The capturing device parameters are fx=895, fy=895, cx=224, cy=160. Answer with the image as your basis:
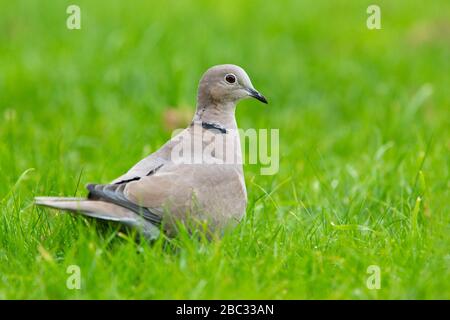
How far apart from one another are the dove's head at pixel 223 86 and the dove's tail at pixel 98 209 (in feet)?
3.27

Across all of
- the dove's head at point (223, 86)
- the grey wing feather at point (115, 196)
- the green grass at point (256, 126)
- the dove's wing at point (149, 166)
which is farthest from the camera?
the dove's head at point (223, 86)

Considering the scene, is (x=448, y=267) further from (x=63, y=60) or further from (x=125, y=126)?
(x=63, y=60)

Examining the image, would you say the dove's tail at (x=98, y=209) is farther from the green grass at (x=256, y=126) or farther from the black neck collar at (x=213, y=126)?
the black neck collar at (x=213, y=126)

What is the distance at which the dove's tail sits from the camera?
4.00 metres

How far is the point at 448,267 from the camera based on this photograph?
4113mm

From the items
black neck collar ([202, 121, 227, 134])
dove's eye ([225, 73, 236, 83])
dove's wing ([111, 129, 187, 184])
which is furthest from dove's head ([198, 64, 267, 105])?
dove's wing ([111, 129, 187, 184])

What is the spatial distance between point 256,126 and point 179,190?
323 cm

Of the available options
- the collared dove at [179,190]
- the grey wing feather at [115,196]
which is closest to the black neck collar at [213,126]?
the collared dove at [179,190]

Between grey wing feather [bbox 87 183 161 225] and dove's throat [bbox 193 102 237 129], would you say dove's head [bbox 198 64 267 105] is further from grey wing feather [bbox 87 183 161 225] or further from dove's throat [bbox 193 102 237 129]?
grey wing feather [bbox 87 183 161 225]

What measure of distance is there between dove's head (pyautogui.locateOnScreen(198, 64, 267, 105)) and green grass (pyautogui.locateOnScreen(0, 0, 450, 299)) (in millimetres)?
513

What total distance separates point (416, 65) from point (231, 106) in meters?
4.45

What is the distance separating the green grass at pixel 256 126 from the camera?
3.99 m

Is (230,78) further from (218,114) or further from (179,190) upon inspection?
(179,190)
